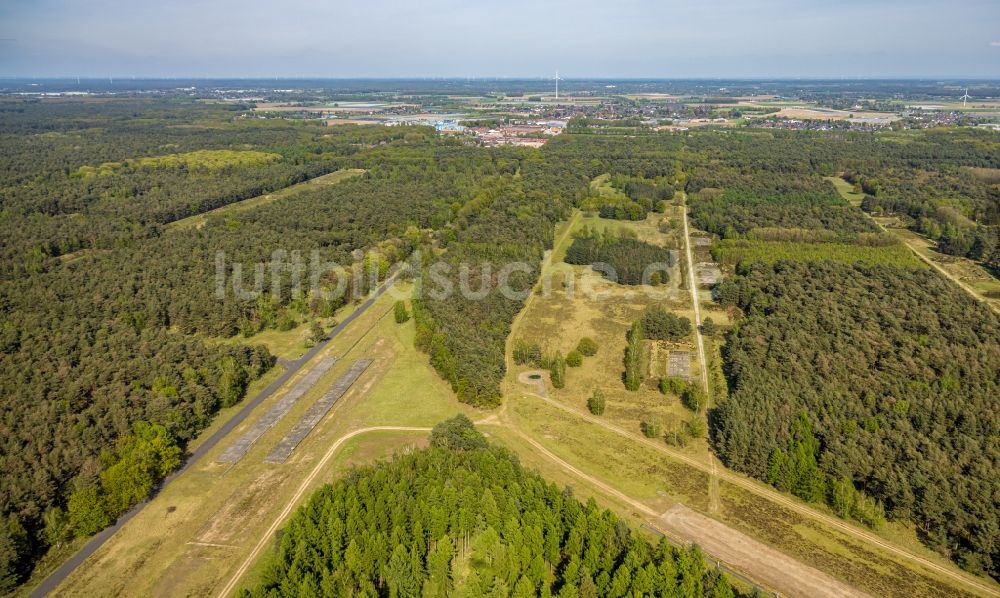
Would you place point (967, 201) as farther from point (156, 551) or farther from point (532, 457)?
point (156, 551)

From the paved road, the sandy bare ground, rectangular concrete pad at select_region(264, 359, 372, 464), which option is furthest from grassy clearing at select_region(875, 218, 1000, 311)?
the paved road

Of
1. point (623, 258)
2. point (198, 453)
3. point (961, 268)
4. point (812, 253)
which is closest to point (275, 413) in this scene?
point (198, 453)

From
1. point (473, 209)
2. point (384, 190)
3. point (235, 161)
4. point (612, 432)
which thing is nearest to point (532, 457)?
point (612, 432)

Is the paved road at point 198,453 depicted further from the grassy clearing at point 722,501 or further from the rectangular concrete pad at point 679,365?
the rectangular concrete pad at point 679,365

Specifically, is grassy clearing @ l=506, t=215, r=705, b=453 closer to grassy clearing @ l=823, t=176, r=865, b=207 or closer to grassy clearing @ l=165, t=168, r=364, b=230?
grassy clearing @ l=823, t=176, r=865, b=207

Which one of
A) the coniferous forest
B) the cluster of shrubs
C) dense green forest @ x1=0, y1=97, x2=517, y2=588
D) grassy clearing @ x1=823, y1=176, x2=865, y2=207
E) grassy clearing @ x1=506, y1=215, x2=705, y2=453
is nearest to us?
the coniferous forest

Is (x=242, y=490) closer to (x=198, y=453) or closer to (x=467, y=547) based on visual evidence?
(x=198, y=453)
